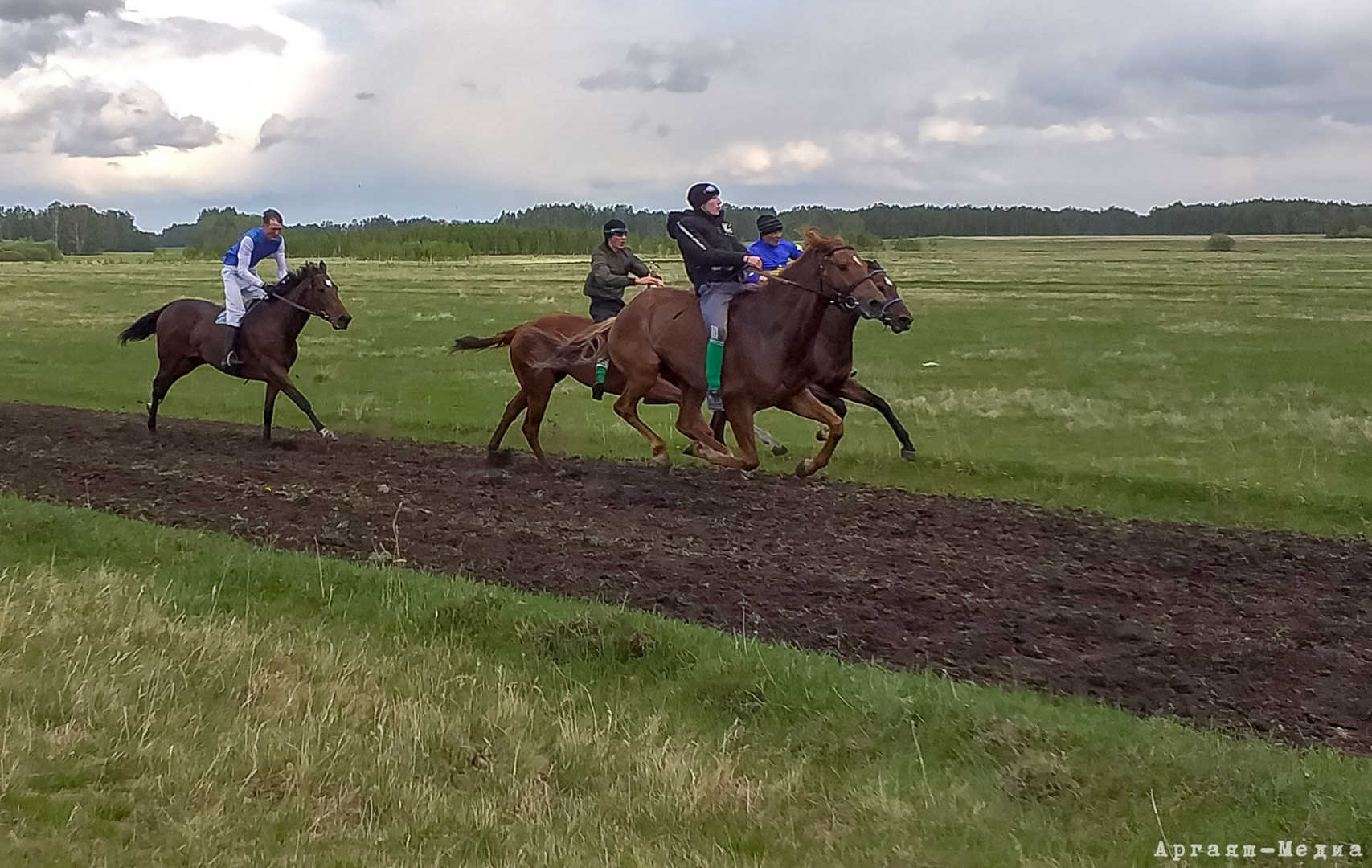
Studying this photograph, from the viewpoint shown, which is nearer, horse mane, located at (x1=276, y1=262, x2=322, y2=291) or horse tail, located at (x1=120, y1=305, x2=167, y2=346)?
horse mane, located at (x1=276, y1=262, x2=322, y2=291)

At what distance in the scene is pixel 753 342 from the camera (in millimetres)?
11781

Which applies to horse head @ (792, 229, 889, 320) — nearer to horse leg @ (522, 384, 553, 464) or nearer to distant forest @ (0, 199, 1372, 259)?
horse leg @ (522, 384, 553, 464)

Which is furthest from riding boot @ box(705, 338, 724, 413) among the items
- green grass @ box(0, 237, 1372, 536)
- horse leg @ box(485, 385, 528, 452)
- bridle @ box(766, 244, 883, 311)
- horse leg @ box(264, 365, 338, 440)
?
horse leg @ box(264, 365, 338, 440)

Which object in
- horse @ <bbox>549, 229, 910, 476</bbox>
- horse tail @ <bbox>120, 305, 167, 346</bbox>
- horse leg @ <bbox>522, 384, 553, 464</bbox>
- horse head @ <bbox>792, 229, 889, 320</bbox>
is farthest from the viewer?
horse tail @ <bbox>120, 305, 167, 346</bbox>

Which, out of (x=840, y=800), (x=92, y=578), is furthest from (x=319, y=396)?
(x=840, y=800)

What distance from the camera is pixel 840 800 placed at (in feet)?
16.4

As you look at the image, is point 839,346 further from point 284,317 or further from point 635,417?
point 284,317

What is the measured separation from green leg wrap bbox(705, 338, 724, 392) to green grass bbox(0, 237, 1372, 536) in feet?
7.15

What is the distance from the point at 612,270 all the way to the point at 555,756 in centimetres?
923

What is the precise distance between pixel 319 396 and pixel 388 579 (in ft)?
44.2

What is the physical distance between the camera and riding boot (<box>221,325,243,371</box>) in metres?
15.4

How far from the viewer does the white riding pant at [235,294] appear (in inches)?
600

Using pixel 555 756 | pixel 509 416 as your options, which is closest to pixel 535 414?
pixel 509 416

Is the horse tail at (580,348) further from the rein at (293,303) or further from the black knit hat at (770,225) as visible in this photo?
the rein at (293,303)
